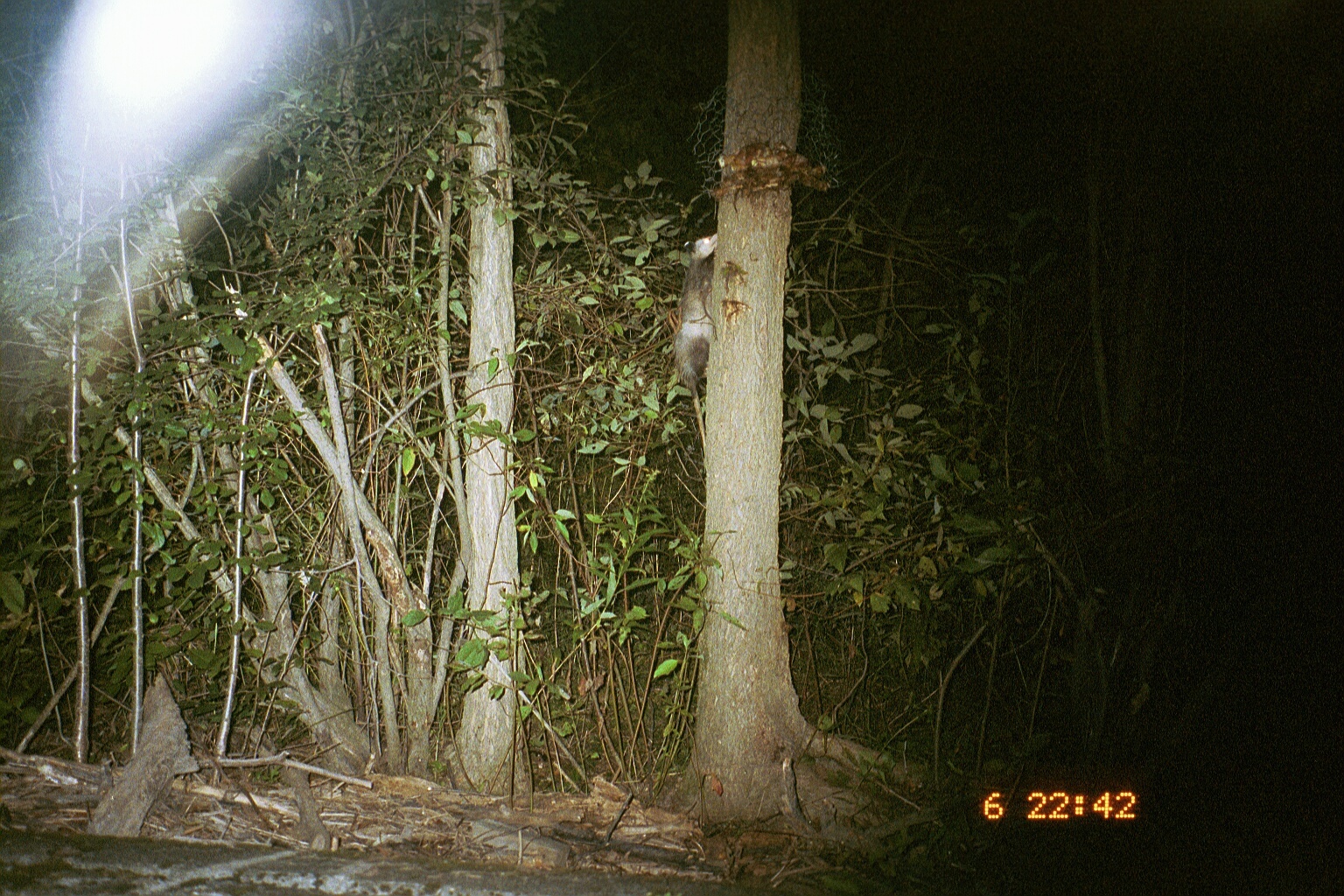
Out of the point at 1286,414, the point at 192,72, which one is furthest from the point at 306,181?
the point at 1286,414

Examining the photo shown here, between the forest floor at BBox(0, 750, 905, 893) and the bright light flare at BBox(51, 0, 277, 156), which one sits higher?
the bright light flare at BBox(51, 0, 277, 156)

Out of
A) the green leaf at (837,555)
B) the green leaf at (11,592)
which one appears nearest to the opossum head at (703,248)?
the green leaf at (837,555)

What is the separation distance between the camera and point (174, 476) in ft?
8.95

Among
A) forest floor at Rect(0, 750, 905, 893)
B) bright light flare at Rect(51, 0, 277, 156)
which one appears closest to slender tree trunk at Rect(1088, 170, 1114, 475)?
forest floor at Rect(0, 750, 905, 893)

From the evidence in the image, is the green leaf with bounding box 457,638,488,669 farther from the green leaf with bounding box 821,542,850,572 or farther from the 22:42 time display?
the 22:42 time display

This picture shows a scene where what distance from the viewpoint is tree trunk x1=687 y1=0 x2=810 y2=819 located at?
2.47 m

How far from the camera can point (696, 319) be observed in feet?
9.86

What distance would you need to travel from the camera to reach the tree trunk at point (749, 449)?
247cm

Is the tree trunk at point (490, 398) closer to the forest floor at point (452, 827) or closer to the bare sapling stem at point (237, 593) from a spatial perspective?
the forest floor at point (452, 827)

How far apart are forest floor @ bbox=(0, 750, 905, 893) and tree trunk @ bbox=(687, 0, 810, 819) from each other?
0.25m

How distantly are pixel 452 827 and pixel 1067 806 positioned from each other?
2.07m

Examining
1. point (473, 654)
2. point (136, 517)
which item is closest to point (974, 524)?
point (473, 654)

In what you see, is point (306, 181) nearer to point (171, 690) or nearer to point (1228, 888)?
point (171, 690)

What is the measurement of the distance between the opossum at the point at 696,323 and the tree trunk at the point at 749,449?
43cm
